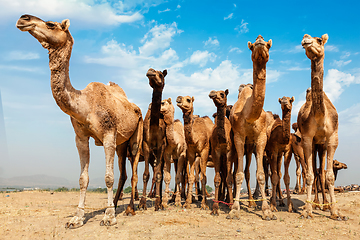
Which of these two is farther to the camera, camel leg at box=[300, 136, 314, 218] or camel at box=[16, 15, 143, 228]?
camel leg at box=[300, 136, 314, 218]

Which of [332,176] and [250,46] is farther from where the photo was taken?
[332,176]

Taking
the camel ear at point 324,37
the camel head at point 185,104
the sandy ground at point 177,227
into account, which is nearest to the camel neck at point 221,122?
the camel head at point 185,104

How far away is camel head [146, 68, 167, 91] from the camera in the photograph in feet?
28.7

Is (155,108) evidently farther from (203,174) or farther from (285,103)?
(285,103)

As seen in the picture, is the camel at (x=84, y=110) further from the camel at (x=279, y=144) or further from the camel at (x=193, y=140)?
the camel at (x=279, y=144)

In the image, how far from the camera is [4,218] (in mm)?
8047

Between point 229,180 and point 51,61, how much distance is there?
22.7 feet

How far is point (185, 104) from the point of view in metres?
10.1

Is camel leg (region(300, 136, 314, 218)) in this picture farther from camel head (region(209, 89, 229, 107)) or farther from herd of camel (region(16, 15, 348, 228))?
camel head (region(209, 89, 229, 107))

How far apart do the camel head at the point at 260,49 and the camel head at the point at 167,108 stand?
4.04 metres

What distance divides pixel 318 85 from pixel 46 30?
26.1ft

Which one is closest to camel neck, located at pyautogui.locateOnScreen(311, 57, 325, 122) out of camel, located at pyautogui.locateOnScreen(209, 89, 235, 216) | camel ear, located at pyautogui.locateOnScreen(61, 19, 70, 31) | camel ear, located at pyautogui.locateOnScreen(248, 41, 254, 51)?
camel ear, located at pyautogui.locateOnScreen(248, 41, 254, 51)

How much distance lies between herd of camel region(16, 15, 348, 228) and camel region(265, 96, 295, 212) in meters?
0.04

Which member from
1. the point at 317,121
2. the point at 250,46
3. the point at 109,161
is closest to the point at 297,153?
the point at 317,121
